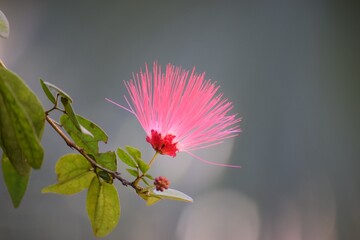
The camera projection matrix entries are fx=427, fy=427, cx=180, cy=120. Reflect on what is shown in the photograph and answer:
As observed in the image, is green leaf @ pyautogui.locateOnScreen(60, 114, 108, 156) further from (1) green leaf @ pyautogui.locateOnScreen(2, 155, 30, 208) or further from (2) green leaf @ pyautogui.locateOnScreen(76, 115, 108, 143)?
(1) green leaf @ pyautogui.locateOnScreen(2, 155, 30, 208)

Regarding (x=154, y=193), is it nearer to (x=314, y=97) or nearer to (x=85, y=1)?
(x=85, y=1)

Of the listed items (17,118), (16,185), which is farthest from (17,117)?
(16,185)

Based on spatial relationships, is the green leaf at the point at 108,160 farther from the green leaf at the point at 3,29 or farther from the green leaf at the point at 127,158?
the green leaf at the point at 3,29

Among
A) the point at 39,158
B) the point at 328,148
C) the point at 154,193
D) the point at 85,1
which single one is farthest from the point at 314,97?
the point at 39,158

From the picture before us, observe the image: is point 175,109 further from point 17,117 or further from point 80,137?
point 17,117

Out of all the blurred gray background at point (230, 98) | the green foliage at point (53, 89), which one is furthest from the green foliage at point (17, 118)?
the blurred gray background at point (230, 98)
